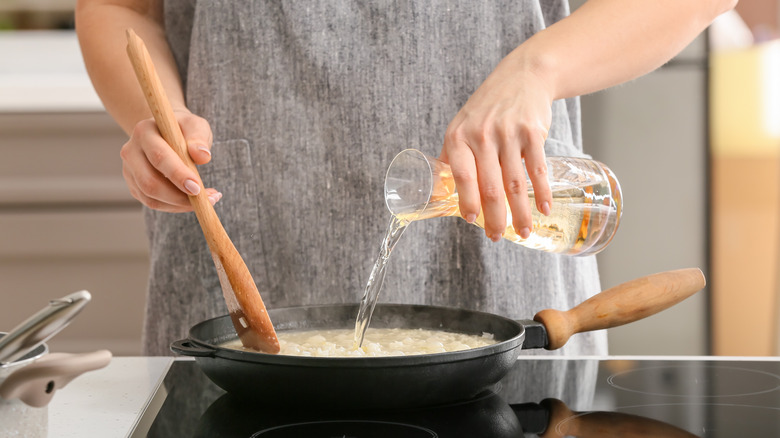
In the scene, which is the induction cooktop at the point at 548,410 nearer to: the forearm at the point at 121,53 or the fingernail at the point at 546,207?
the fingernail at the point at 546,207

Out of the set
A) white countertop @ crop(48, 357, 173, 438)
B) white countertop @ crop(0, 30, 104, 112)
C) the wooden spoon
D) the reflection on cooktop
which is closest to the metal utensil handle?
white countertop @ crop(48, 357, 173, 438)

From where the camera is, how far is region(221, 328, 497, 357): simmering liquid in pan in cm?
77

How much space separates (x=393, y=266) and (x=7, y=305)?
1342 millimetres

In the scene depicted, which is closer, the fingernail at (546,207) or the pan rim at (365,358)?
the pan rim at (365,358)

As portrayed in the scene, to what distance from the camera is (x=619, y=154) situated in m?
2.05

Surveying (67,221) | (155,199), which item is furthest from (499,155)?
(67,221)

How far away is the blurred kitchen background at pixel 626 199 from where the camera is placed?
2.02 m

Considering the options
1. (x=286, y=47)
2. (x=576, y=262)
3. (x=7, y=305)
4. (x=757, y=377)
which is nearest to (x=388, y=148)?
(x=286, y=47)

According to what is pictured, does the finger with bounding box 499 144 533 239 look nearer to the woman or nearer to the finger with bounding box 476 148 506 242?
the finger with bounding box 476 148 506 242

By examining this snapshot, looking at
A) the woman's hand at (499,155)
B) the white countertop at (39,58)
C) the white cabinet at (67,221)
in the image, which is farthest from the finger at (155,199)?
the white countertop at (39,58)

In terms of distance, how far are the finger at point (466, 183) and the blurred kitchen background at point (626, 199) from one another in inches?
55.0

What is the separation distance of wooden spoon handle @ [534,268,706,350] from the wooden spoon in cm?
26

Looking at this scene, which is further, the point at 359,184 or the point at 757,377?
the point at 359,184

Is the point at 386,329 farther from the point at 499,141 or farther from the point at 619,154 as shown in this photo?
the point at 619,154
